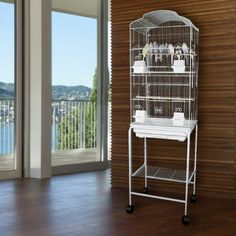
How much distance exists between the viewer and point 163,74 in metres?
4.56

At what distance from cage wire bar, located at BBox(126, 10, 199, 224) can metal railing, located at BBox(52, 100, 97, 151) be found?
1765mm

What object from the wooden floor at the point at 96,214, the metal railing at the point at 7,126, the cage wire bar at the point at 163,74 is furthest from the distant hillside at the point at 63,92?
the cage wire bar at the point at 163,74

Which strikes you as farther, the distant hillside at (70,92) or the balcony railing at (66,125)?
the distant hillside at (70,92)

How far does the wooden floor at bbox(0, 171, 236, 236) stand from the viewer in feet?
11.0

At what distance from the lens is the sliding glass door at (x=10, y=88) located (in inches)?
227

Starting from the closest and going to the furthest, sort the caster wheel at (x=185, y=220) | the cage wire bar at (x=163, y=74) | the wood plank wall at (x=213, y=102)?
1. the caster wheel at (x=185, y=220)
2. the cage wire bar at (x=163, y=74)
3. the wood plank wall at (x=213, y=102)

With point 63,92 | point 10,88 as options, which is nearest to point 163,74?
point 63,92

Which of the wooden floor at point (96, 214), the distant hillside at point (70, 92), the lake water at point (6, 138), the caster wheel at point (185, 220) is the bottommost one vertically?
the wooden floor at point (96, 214)

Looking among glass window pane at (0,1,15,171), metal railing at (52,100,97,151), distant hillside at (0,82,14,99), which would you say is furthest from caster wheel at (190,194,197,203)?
distant hillside at (0,82,14,99)

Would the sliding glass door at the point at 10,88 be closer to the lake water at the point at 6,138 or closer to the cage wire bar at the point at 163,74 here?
the lake water at the point at 6,138

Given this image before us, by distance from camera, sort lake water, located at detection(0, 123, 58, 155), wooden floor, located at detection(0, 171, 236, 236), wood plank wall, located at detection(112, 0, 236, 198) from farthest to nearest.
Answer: lake water, located at detection(0, 123, 58, 155), wood plank wall, located at detection(112, 0, 236, 198), wooden floor, located at detection(0, 171, 236, 236)

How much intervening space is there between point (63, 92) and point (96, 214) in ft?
9.13

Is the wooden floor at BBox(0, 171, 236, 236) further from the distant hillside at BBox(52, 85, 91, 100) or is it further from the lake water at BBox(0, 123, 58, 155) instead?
the distant hillside at BBox(52, 85, 91, 100)

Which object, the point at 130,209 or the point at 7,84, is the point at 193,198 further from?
the point at 7,84
